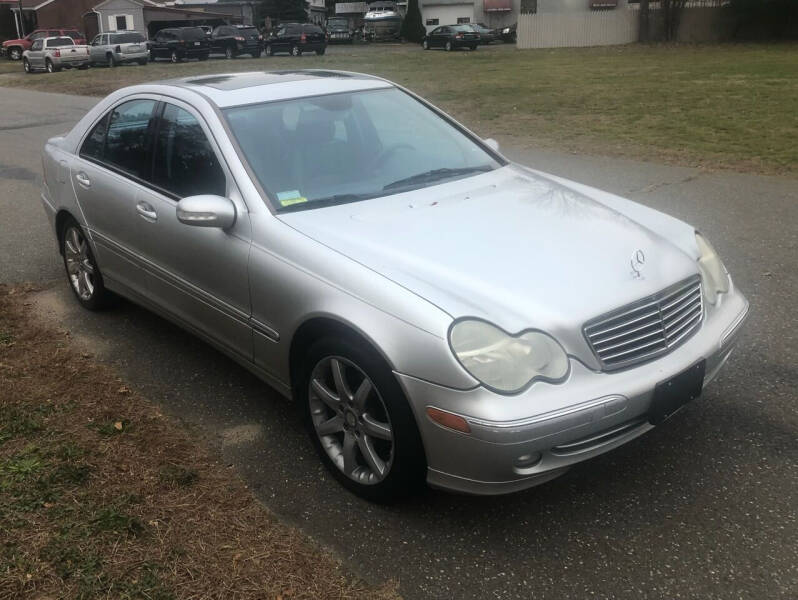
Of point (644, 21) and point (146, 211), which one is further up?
point (644, 21)

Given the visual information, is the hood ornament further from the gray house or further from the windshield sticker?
the gray house

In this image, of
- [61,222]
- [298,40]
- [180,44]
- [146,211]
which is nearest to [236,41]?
[180,44]

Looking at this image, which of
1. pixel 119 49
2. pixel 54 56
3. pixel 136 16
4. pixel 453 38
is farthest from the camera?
pixel 136 16

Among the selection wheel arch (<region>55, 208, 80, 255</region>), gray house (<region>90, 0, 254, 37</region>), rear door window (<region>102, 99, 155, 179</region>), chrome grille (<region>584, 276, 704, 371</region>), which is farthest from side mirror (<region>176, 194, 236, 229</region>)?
gray house (<region>90, 0, 254, 37</region>)

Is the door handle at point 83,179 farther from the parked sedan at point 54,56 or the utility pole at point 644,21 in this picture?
the utility pole at point 644,21

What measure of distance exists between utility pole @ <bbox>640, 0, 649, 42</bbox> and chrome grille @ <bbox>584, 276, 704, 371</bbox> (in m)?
37.0

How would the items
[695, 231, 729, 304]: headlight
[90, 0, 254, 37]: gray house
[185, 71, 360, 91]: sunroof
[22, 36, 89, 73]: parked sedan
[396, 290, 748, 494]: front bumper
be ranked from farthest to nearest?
[90, 0, 254, 37]: gray house → [22, 36, 89, 73]: parked sedan → [185, 71, 360, 91]: sunroof → [695, 231, 729, 304]: headlight → [396, 290, 748, 494]: front bumper

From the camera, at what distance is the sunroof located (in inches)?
171

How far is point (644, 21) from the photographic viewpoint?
36844 mm

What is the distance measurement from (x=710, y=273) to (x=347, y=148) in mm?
1859

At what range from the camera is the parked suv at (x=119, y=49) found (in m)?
35.1

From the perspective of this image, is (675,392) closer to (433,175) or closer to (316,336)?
(316,336)

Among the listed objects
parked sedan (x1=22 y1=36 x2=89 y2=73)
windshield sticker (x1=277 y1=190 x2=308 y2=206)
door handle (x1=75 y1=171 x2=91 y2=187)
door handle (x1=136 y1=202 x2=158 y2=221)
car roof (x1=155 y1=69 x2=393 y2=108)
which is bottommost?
door handle (x1=136 y1=202 x2=158 y2=221)

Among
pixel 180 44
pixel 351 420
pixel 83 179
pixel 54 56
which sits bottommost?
pixel 351 420
